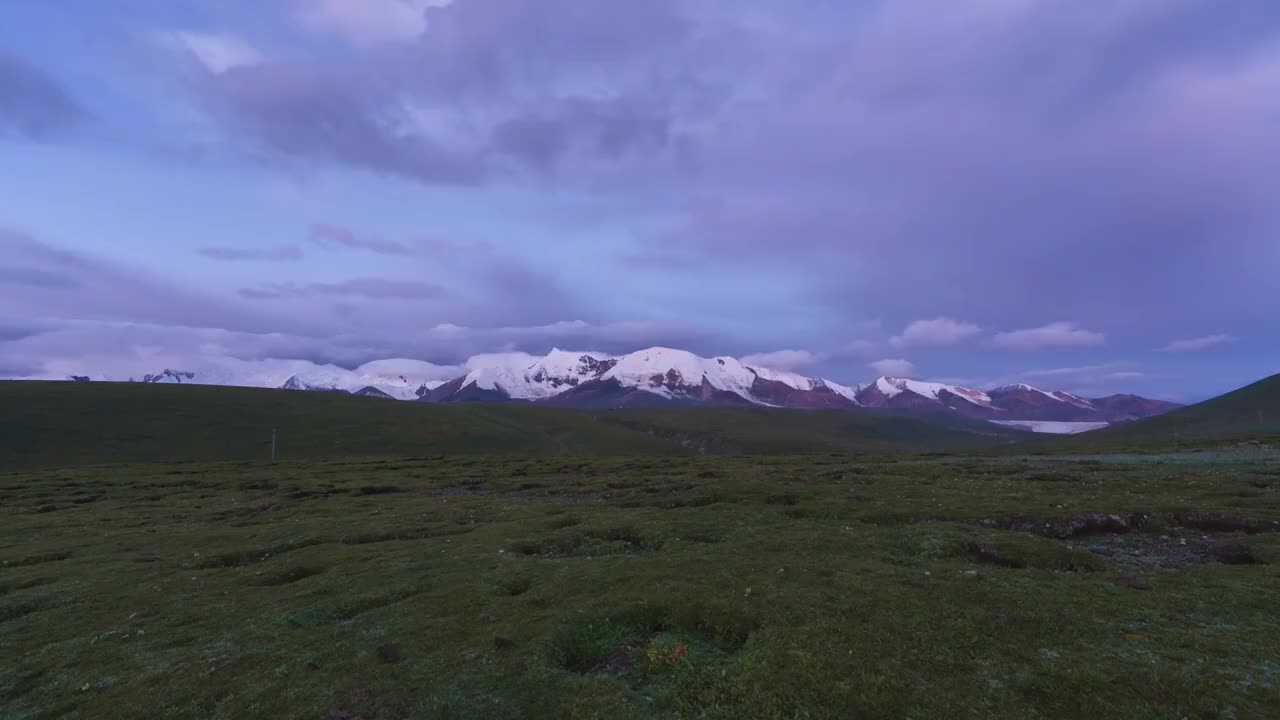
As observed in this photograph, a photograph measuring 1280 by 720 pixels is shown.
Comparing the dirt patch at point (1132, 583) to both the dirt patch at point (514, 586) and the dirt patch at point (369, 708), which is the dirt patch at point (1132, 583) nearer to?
the dirt patch at point (514, 586)

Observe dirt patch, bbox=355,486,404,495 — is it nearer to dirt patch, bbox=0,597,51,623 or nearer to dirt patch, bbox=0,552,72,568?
dirt patch, bbox=0,552,72,568

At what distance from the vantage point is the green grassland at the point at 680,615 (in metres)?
12.1

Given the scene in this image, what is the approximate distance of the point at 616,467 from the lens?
9000 cm

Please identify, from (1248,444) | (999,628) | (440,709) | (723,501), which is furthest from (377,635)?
(1248,444)

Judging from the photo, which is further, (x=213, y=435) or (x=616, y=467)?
(x=213, y=435)

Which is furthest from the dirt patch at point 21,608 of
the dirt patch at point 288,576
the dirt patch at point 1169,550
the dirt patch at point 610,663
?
the dirt patch at point 1169,550

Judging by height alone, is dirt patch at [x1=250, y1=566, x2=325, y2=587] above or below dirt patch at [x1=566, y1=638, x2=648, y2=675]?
below

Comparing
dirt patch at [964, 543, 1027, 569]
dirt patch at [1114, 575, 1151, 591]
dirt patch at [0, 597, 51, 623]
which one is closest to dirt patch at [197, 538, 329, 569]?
dirt patch at [0, 597, 51, 623]

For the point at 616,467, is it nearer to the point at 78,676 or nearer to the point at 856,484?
the point at 856,484

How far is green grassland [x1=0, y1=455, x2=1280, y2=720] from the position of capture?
12.1 m

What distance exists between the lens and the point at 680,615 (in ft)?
53.2

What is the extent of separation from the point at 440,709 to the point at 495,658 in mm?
2297

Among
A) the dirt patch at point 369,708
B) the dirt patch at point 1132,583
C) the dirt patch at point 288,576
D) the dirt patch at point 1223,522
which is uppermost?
the dirt patch at point 1223,522

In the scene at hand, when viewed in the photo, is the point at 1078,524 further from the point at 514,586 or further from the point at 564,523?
the point at 514,586
